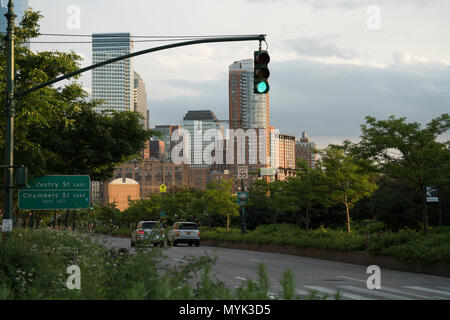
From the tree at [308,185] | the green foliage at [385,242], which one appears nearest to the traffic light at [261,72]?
the green foliage at [385,242]

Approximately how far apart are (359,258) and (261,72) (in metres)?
14.5

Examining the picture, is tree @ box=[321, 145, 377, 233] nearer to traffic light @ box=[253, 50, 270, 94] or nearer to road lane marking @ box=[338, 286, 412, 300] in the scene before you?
road lane marking @ box=[338, 286, 412, 300]

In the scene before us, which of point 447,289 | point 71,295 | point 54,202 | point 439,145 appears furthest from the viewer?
point 439,145

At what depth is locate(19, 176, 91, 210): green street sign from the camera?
70.7 ft

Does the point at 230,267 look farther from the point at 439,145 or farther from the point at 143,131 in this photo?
the point at 143,131

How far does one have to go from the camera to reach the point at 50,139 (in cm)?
3259

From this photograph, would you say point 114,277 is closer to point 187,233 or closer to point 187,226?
point 187,233

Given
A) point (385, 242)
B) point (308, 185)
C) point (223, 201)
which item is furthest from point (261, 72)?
point (223, 201)

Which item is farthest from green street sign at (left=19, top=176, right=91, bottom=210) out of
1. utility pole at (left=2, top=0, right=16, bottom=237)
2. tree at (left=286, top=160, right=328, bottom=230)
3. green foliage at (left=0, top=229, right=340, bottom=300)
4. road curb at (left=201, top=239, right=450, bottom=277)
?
tree at (left=286, top=160, right=328, bottom=230)

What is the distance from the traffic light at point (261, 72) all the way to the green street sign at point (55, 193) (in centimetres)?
1021

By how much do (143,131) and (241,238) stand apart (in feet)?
41.8

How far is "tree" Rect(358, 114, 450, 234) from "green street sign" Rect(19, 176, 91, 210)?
40.1 feet

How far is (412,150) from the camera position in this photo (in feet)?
83.7
